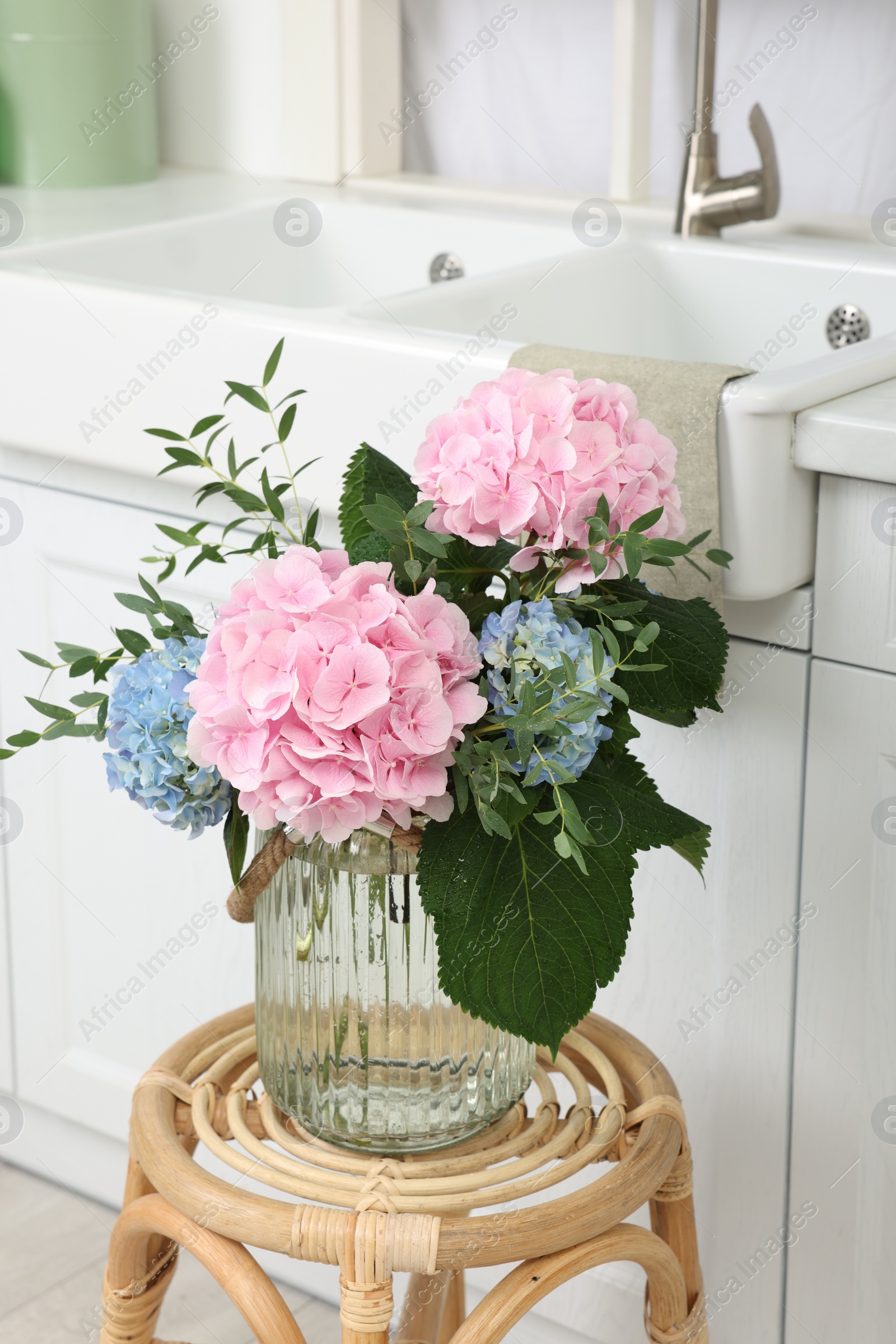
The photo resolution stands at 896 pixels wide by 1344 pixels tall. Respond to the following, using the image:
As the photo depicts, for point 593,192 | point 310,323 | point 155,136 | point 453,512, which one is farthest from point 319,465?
point 155,136

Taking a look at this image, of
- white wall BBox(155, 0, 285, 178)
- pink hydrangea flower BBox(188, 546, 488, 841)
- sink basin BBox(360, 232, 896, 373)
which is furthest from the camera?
white wall BBox(155, 0, 285, 178)

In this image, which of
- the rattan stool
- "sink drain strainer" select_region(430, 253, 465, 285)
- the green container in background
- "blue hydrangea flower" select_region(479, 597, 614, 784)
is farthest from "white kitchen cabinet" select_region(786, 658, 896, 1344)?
the green container in background

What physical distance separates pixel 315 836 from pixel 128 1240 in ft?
0.86

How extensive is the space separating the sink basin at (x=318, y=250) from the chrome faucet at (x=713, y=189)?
0.10m

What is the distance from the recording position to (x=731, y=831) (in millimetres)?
922

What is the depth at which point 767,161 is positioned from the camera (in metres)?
1.22

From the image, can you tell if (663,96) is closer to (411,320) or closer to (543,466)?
(411,320)

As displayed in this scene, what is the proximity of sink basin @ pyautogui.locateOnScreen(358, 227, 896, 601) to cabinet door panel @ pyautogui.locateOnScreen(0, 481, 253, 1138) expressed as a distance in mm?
299

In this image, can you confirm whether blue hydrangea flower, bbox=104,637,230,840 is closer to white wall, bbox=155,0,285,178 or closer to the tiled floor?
the tiled floor

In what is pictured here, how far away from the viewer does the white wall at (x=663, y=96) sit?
1.28 metres

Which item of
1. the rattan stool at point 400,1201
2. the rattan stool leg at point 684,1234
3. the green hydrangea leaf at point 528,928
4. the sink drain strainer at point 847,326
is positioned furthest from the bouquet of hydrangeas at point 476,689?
the sink drain strainer at point 847,326

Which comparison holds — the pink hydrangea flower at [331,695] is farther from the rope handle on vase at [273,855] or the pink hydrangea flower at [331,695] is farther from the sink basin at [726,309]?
the sink basin at [726,309]

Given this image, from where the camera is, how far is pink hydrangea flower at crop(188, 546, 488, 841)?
22.8 inches

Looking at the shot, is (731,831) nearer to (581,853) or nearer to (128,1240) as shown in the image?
(581,853)
